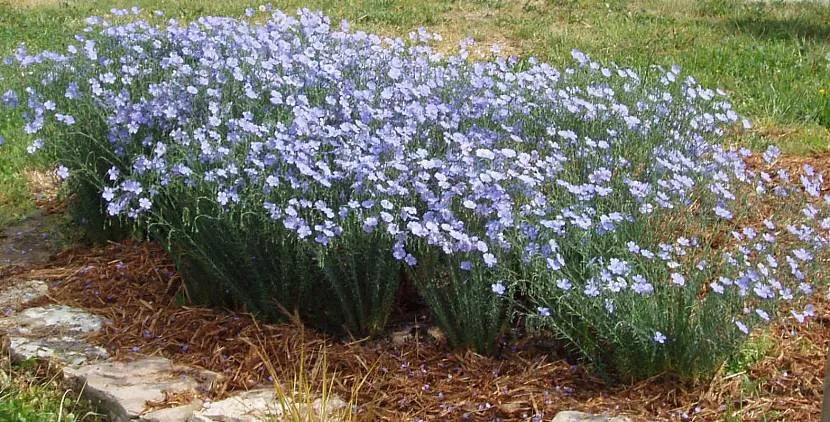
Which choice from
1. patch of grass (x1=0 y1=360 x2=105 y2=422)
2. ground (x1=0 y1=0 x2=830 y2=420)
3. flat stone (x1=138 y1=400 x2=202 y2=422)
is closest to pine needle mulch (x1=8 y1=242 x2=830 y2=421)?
ground (x1=0 y1=0 x2=830 y2=420)

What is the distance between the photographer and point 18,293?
4680 millimetres

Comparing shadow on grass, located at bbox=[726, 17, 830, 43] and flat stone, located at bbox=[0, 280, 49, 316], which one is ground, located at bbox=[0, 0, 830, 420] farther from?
flat stone, located at bbox=[0, 280, 49, 316]

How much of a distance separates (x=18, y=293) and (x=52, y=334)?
51cm

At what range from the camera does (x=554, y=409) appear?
3.47 m

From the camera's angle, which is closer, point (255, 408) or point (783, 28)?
point (255, 408)

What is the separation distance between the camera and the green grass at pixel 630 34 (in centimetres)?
646

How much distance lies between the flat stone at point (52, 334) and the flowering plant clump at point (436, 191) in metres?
0.47

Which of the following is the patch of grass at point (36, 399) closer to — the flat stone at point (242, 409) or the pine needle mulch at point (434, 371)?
the pine needle mulch at point (434, 371)

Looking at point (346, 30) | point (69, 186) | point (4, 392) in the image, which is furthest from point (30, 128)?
point (346, 30)

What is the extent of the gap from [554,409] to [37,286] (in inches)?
99.8

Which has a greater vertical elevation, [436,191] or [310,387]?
[436,191]

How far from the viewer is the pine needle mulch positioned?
346 cm

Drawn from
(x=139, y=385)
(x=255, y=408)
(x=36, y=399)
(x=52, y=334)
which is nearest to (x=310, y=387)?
(x=255, y=408)

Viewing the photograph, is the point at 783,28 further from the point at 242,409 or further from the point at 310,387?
the point at 242,409
